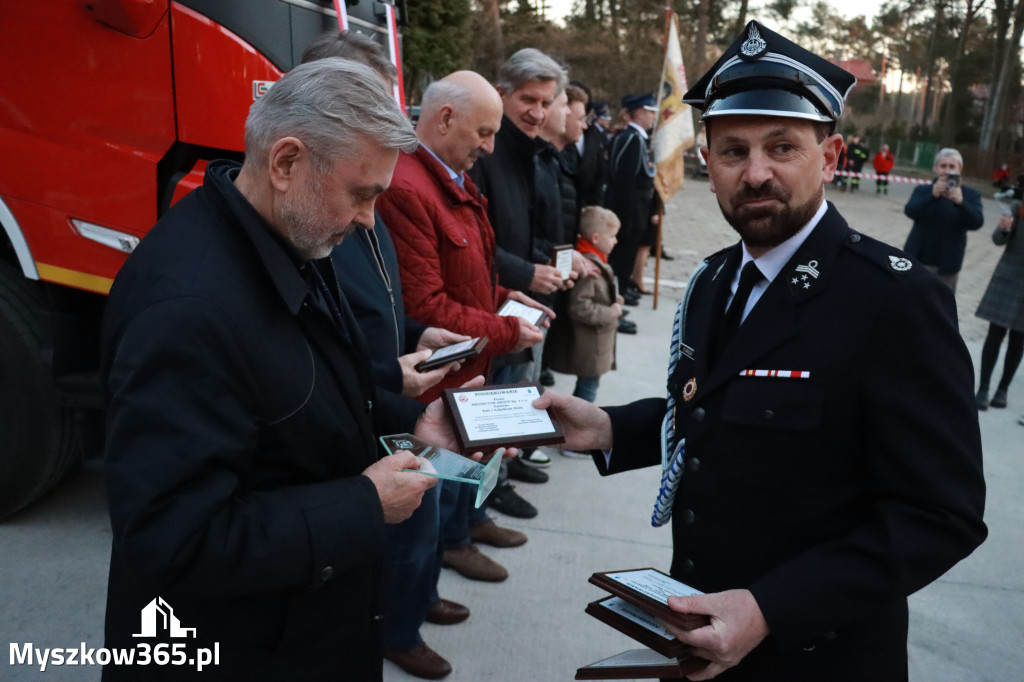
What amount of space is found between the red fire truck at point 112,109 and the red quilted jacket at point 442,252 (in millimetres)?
587

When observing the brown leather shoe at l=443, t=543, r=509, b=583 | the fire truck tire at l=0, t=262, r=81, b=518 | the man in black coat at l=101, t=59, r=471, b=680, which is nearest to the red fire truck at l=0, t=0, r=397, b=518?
the fire truck tire at l=0, t=262, r=81, b=518

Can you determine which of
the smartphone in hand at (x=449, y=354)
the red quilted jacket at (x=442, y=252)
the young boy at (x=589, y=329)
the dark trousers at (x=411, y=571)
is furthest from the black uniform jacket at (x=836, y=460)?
the young boy at (x=589, y=329)

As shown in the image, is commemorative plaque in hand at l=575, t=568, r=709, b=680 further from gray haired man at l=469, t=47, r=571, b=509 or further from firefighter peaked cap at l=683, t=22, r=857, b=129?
gray haired man at l=469, t=47, r=571, b=509

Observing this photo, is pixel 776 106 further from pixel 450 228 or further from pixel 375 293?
pixel 450 228

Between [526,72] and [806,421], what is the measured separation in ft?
9.50

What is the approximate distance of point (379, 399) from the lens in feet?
6.98

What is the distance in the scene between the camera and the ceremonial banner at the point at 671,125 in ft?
28.0

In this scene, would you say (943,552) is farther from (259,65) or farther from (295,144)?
(259,65)

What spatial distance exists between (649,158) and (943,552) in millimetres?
7584

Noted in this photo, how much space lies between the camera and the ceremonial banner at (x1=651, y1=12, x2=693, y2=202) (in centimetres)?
853

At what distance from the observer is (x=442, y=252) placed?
10.2 feet

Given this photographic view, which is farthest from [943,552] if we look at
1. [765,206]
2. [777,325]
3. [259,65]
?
[259,65]

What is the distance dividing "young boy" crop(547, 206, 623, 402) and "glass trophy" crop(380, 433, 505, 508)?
2804 millimetres

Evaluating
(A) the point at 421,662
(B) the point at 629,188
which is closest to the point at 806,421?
(A) the point at 421,662
